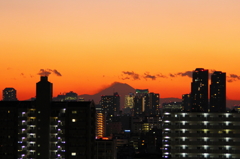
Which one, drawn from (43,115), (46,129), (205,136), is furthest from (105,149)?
(205,136)

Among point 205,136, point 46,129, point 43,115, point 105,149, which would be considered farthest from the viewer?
point 105,149

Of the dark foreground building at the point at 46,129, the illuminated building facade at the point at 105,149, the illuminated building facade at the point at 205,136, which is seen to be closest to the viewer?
the illuminated building facade at the point at 205,136

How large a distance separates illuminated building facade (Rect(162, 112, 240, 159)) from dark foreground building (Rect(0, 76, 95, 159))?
64.1 ft

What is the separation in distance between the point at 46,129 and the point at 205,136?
32.0 metres

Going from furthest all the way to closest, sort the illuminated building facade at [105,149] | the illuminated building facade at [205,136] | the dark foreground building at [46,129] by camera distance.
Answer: the illuminated building facade at [105,149] → the dark foreground building at [46,129] → the illuminated building facade at [205,136]

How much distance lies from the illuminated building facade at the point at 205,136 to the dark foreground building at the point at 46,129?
19.5 m

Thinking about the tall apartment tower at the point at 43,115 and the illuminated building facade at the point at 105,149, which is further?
the illuminated building facade at the point at 105,149

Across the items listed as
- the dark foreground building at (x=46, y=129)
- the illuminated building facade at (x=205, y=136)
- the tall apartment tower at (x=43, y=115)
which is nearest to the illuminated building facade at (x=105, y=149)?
the dark foreground building at (x=46, y=129)

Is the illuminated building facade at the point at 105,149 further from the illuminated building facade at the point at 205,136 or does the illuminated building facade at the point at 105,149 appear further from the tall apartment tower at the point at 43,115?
the illuminated building facade at the point at 205,136

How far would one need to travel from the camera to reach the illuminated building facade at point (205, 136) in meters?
91.6

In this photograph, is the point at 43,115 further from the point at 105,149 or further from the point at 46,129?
the point at 105,149

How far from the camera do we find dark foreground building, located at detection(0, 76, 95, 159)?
4109 inches

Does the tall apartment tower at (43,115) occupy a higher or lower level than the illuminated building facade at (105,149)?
higher

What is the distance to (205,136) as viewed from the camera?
302 feet
